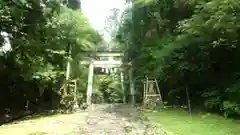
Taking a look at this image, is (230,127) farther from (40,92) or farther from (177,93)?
(40,92)

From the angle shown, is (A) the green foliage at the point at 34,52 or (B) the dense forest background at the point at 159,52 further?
(A) the green foliage at the point at 34,52

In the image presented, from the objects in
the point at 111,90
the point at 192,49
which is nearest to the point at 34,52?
the point at 192,49

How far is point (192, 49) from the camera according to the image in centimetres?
814

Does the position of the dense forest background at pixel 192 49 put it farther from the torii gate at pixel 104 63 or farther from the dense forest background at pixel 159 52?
the torii gate at pixel 104 63

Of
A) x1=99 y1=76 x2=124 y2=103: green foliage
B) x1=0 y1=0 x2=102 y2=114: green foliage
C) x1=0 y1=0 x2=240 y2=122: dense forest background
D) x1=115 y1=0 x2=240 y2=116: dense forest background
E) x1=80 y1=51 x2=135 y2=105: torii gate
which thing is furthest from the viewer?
x1=99 y1=76 x2=124 y2=103: green foliage

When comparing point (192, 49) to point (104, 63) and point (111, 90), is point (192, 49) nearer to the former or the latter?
point (104, 63)

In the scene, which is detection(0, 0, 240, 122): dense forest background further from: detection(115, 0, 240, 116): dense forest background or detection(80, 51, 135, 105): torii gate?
detection(80, 51, 135, 105): torii gate

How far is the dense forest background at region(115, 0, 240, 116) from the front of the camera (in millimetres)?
6305

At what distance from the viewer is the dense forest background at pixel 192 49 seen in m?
6.30

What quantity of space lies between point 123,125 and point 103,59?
35.6 feet

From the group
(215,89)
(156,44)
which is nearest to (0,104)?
(156,44)

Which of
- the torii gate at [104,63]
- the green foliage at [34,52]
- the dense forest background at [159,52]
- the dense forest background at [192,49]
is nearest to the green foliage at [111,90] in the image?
the torii gate at [104,63]

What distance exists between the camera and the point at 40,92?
33.0 ft

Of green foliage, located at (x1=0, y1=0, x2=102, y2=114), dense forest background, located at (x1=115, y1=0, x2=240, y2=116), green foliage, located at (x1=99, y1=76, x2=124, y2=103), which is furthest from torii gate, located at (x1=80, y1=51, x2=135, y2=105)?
green foliage, located at (x1=0, y1=0, x2=102, y2=114)
